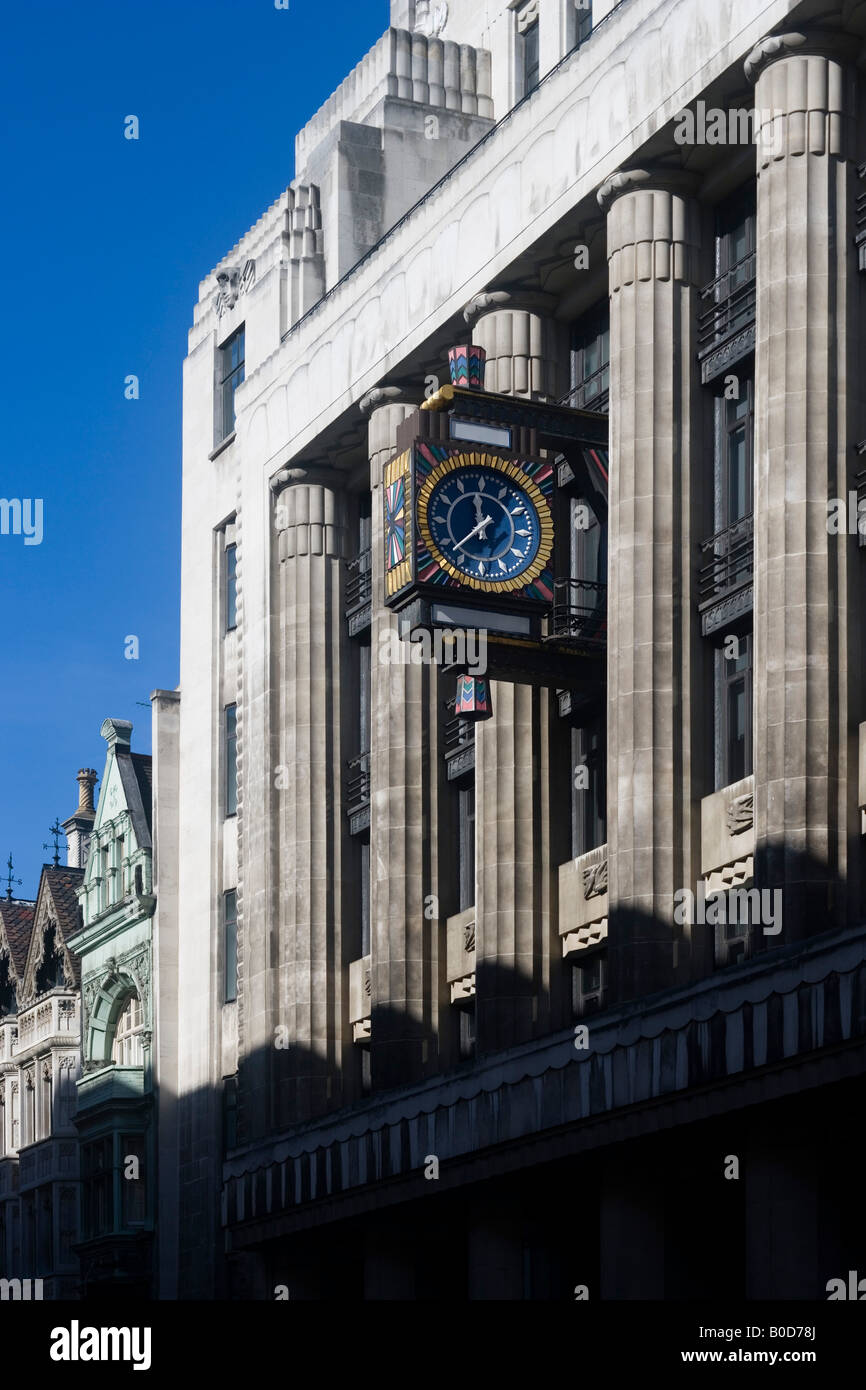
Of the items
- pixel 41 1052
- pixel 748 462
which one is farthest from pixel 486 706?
pixel 41 1052

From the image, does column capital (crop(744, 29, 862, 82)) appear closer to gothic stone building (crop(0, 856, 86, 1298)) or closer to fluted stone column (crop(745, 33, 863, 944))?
fluted stone column (crop(745, 33, 863, 944))

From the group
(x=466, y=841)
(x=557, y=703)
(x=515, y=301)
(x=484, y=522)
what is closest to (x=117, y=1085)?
(x=466, y=841)

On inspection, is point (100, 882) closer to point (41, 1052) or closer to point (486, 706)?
point (41, 1052)

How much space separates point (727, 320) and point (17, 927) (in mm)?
53878

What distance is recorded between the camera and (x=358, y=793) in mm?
59781

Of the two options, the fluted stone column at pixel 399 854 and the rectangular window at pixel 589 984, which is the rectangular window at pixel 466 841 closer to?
the fluted stone column at pixel 399 854

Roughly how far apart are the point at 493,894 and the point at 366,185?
20979mm

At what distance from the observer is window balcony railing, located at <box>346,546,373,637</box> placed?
6012cm

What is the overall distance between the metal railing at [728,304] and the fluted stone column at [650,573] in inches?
11.0

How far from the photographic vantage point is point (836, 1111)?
3897 cm

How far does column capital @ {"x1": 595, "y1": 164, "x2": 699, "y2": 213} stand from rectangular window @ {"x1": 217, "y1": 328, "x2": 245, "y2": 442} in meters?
22.5

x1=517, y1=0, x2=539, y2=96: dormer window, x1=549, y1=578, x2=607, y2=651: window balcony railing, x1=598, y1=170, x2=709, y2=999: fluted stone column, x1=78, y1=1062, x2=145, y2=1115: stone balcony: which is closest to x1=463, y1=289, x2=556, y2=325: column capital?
x1=598, y1=170, x2=709, y2=999: fluted stone column

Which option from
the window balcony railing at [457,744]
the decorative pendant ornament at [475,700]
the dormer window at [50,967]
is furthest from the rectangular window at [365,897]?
the dormer window at [50,967]

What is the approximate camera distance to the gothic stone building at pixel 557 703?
41.9 metres
